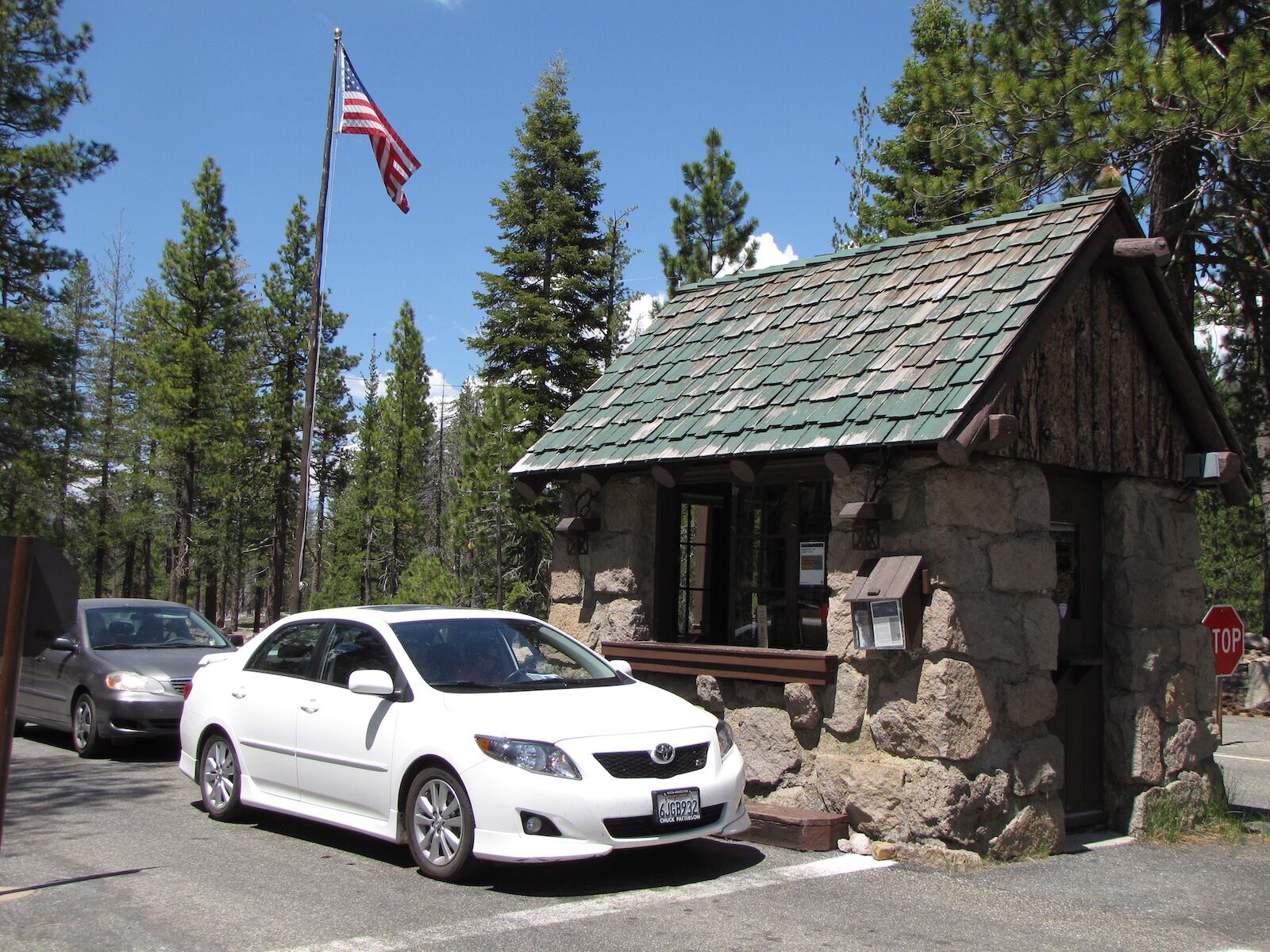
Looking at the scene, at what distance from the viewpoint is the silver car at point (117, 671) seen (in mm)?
10609

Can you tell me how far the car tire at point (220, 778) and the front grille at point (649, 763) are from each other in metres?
3.18

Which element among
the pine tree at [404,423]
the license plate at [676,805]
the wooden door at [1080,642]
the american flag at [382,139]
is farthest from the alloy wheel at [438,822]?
the pine tree at [404,423]

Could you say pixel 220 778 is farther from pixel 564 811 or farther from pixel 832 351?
pixel 832 351

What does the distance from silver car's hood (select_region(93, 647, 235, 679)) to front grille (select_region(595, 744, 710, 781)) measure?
5.75 metres

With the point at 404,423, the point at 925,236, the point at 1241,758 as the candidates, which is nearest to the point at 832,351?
the point at 925,236

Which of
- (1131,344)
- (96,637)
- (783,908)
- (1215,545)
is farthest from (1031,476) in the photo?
(1215,545)

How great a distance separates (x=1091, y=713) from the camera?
8.76 meters

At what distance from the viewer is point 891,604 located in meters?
7.28

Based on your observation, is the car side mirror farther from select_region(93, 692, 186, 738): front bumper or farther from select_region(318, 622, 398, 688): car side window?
select_region(93, 692, 186, 738): front bumper

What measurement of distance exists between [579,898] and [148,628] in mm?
7526

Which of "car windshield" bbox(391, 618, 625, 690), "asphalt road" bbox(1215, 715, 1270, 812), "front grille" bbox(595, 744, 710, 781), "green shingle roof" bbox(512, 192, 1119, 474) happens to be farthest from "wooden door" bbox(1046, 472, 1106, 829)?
"car windshield" bbox(391, 618, 625, 690)

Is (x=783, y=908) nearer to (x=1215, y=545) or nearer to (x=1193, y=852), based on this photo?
(x=1193, y=852)

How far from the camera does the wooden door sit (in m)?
8.50

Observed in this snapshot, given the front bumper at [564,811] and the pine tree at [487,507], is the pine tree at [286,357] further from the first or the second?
the front bumper at [564,811]
